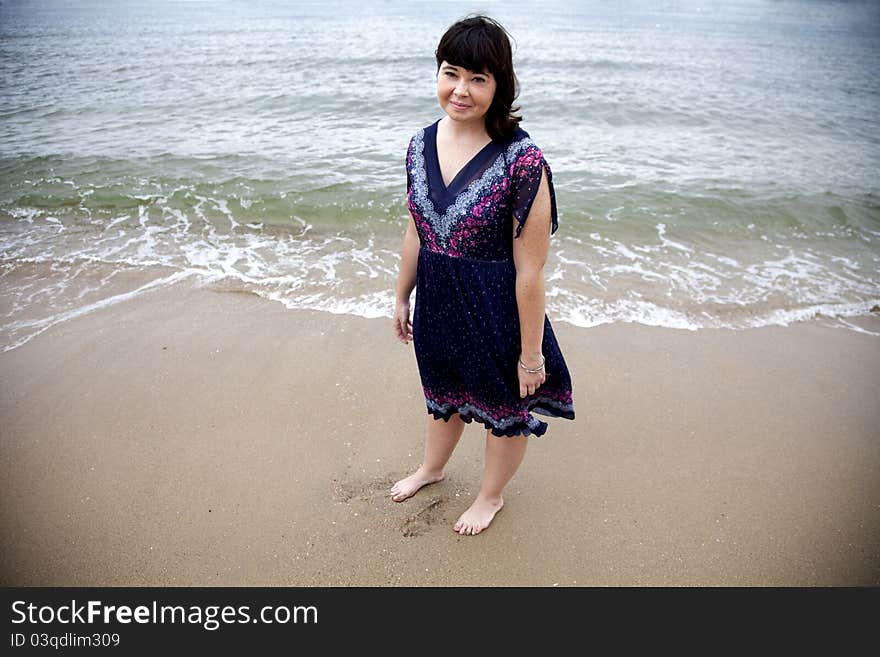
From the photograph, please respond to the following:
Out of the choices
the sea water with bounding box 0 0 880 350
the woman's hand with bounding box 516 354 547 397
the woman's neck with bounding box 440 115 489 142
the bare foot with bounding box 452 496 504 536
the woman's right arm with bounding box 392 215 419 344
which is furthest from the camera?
the sea water with bounding box 0 0 880 350

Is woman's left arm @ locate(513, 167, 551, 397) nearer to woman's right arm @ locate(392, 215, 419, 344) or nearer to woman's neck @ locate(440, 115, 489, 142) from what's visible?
woman's neck @ locate(440, 115, 489, 142)

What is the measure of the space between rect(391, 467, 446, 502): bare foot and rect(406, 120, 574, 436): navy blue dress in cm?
47

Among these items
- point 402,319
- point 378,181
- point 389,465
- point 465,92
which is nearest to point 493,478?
point 389,465

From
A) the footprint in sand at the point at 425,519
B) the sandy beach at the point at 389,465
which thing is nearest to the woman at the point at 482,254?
the footprint in sand at the point at 425,519

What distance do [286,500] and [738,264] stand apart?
457 cm

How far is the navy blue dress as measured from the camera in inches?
A: 59.2

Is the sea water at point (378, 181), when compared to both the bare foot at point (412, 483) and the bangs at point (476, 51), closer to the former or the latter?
the bare foot at point (412, 483)


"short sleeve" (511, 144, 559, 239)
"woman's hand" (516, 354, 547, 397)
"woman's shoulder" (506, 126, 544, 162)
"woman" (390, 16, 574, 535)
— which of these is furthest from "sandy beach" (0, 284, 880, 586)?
"woman's shoulder" (506, 126, 544, 162)

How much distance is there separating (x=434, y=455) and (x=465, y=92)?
1488 mm

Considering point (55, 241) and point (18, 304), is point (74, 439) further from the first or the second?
point (55, 241)

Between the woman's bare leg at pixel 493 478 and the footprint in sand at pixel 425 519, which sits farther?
the footprint in sand at pixel 425 519

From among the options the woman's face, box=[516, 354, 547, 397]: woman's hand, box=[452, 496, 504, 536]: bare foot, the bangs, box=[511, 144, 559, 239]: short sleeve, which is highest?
the bangs

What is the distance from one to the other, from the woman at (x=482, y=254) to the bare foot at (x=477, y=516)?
0.21m

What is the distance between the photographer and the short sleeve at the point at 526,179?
1.45m
